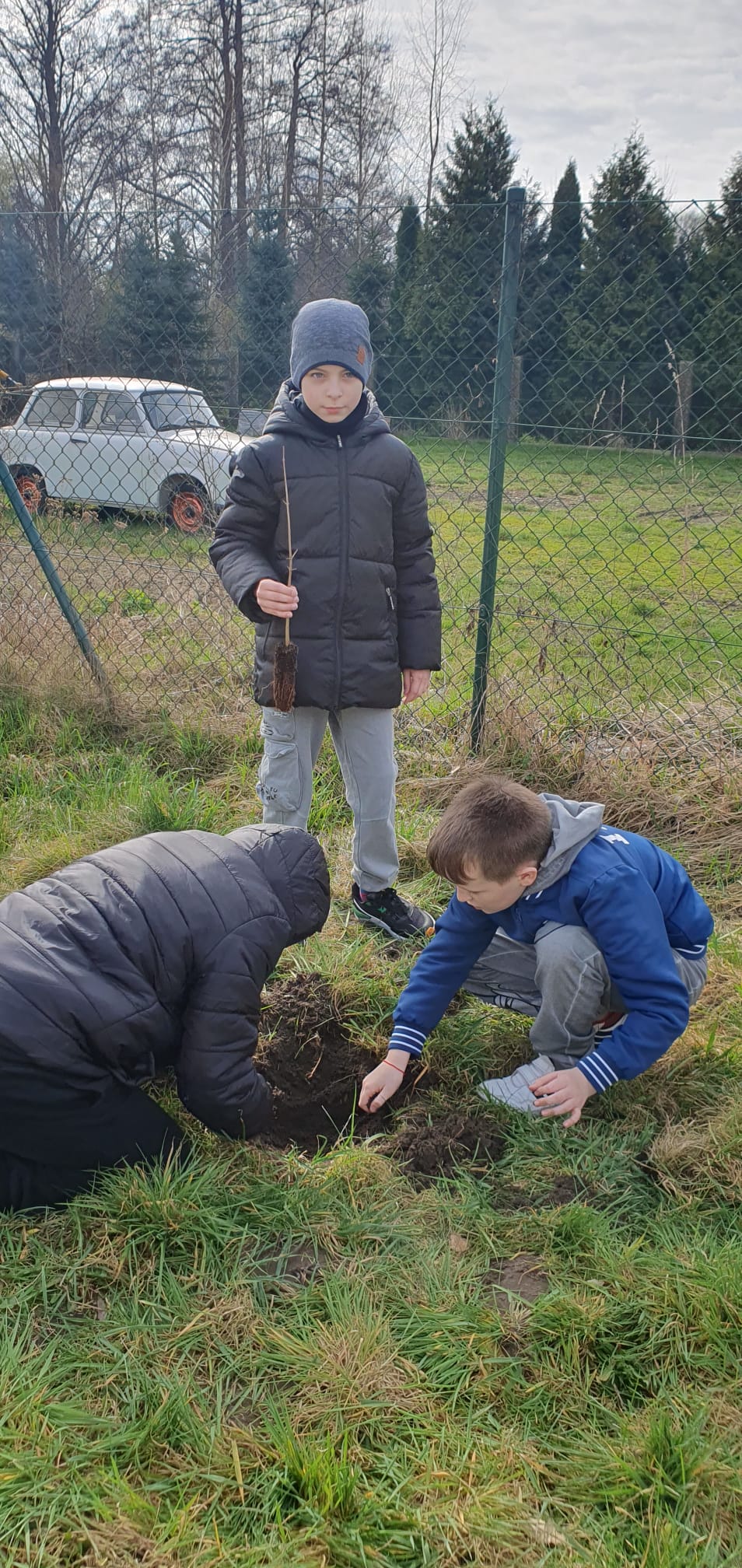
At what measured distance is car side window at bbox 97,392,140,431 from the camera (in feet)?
17.8

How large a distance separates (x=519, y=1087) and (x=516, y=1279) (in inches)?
20.5

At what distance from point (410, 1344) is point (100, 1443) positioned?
53cm

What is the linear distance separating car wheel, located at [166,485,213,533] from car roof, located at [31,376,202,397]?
567 millimetres

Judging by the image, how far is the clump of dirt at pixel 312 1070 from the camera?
2.44 meters

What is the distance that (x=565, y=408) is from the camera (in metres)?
4.02

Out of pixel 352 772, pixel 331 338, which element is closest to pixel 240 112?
pixel 331 338

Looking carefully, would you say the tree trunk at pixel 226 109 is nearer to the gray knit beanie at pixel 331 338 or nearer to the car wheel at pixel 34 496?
the car wheel at pixel 34 496

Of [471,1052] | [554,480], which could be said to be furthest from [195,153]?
[471,1052]

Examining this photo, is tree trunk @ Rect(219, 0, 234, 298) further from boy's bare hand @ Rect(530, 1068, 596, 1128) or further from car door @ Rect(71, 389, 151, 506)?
boy's bare hand @ Rect(530, 1068, 596, 1128)

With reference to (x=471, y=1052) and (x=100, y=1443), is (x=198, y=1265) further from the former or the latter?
(x=471, y=1052)

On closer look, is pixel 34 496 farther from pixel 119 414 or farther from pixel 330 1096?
pixel 330 1096

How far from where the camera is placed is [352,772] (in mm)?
3135

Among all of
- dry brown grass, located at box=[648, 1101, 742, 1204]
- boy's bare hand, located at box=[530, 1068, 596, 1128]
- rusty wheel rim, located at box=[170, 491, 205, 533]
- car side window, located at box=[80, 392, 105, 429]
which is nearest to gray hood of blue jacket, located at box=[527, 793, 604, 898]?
boy's bare hand, located at box=[530, 1068, 596, 1128]

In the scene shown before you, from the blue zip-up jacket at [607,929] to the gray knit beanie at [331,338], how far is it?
1.31 meters
